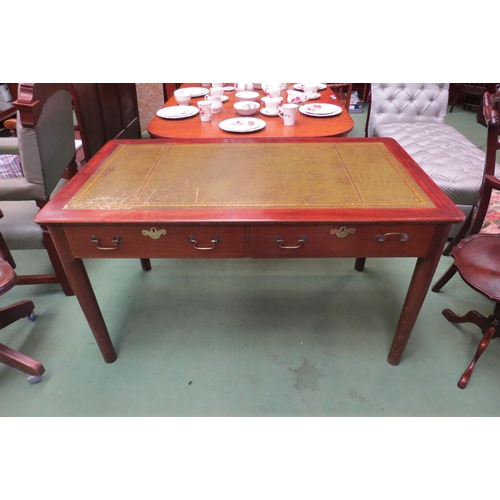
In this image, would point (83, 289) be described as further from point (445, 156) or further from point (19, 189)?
point (445, 156)

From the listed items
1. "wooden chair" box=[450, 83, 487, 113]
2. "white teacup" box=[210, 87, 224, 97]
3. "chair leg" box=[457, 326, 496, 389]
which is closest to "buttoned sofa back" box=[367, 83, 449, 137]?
"white teacup" box=[210, 87, 224, 97]

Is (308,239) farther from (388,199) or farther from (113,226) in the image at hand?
(113,226)

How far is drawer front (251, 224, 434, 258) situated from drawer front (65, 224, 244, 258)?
9 cm

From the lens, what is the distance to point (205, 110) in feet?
6.82

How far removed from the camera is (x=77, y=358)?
159 cm

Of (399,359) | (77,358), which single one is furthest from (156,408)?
(399,359)

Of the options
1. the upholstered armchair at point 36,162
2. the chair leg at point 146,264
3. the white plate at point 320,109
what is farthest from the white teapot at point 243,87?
the chair leg at point 146,264

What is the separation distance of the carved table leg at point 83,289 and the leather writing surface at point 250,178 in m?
0.13

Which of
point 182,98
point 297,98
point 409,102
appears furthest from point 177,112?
point 409,102

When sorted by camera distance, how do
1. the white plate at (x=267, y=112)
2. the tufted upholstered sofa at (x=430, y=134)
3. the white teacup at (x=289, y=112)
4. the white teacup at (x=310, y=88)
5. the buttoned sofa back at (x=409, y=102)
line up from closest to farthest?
the white teacup at (x=289, y=112), the tufted upholstered sofa at (x=430, y=134), the white plate at (x=267, y=112), the white teacup at (x=310, y=88), the buttoned sofa back at (x=409, y=102)

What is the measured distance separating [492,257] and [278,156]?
0.99 m

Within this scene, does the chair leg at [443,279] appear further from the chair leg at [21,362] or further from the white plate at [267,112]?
the chair leg at [21,362]

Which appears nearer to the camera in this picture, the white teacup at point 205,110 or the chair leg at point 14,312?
the chair leg at point 14,312

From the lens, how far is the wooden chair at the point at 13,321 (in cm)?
133
